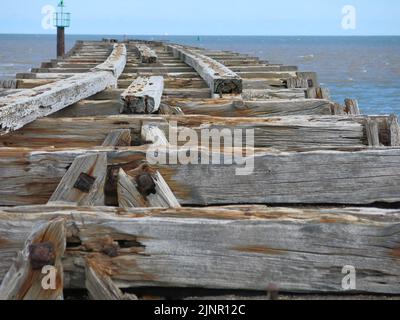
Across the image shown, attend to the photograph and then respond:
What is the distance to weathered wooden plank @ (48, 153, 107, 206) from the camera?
2.43m

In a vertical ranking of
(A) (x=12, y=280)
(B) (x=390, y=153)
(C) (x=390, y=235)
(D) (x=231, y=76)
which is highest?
(D) (x=231, y=76)

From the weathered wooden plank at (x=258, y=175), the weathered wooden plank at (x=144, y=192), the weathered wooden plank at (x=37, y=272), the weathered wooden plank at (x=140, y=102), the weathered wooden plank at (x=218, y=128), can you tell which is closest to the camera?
the weathered wooden plank at (x=37, y=272)

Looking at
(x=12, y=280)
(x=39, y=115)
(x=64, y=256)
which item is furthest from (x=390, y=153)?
(x=39, y=115)

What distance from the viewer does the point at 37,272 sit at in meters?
1.95

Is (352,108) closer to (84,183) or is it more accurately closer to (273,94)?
(273,94)

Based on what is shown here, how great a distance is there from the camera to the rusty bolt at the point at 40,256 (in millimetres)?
1937

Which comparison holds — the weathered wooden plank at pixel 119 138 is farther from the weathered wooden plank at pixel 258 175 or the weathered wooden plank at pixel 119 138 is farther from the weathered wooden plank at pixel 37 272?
the weathered wooden plank at pixel 37 272

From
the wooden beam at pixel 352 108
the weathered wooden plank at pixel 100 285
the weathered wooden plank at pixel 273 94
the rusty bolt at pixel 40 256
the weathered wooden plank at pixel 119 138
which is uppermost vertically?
the weathered wooden plank at pixel 273 94

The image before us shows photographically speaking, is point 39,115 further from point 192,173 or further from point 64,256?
point 64,256

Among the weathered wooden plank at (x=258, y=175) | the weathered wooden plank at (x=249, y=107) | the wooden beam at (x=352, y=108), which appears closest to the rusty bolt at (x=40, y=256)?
the weathered wooden plank at (x=258, y=175)

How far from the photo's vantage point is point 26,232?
2.08 metres

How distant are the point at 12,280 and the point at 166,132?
149cm

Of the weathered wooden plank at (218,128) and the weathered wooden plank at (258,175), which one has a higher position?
the weathered wooden plank at (218,128)

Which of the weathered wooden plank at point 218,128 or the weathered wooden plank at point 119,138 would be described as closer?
the weathered wooden plank at point 119,138
